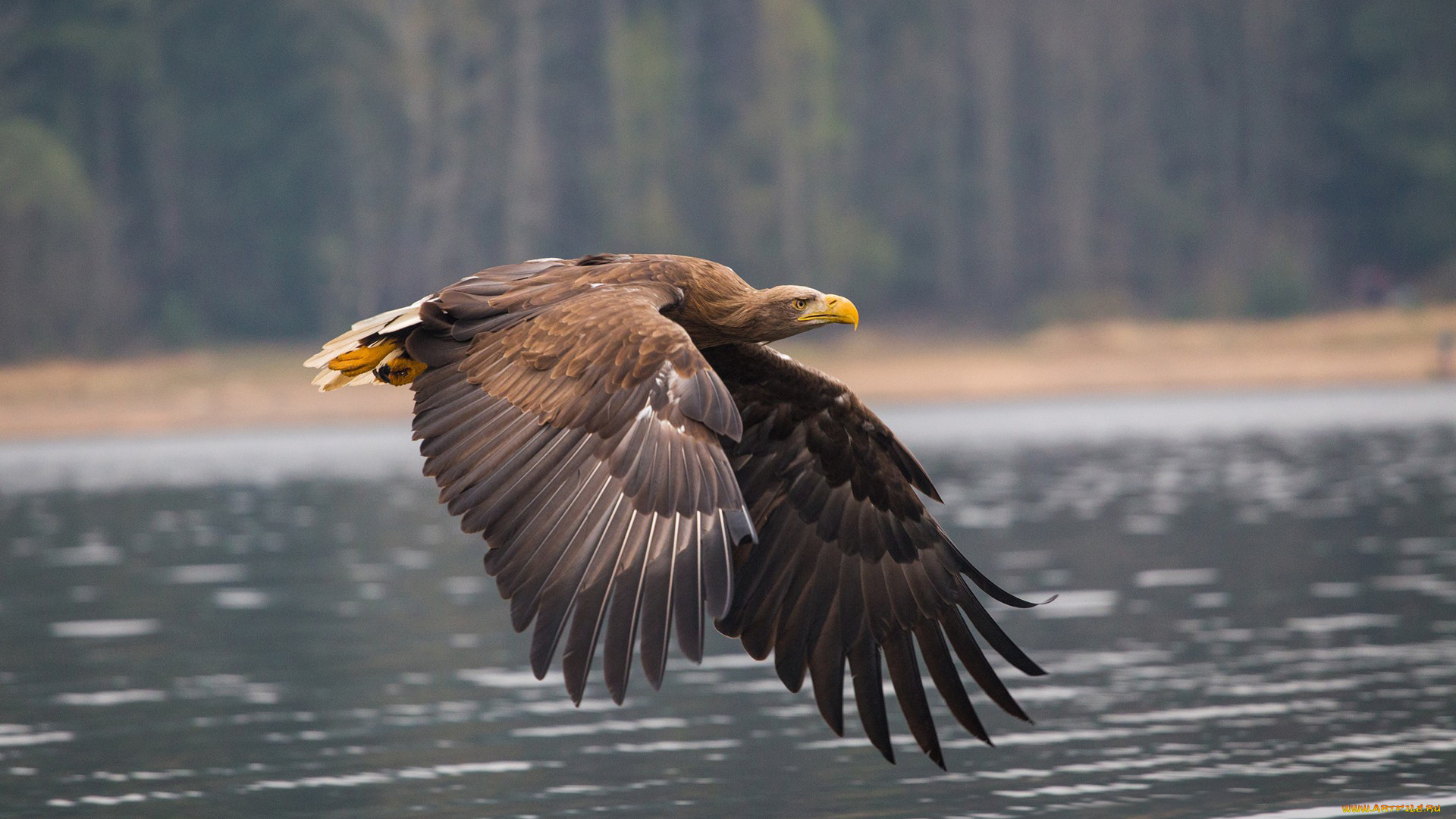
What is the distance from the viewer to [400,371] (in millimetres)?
6820

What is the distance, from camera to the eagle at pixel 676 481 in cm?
532

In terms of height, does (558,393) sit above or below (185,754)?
above

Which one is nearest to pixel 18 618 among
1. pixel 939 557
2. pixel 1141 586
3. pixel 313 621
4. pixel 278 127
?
pixel 313 621

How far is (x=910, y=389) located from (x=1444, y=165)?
15166mm

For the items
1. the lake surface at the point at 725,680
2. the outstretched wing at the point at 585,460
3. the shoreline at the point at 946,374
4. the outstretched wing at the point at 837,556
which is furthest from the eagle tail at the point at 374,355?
the shoreline at the point at 946,374

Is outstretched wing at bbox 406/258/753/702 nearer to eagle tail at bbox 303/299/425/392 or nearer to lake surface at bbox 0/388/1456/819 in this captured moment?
eagle tail at bbox 303/299/425/392

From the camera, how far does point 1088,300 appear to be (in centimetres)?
4491

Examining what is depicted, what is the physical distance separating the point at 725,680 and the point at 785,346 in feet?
75.9

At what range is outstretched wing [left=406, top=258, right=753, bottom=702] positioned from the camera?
5211 millimetres

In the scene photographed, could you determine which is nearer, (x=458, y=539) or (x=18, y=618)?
(x=18, y=618)

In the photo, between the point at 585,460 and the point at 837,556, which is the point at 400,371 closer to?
the point at 585,460

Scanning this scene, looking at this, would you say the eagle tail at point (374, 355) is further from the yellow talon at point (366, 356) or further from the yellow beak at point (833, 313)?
the yellow beak at point (833, 313)

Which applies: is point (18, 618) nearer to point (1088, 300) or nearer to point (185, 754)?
point (185, 754)

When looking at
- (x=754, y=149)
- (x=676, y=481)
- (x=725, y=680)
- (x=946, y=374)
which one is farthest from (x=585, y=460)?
(x=754, y=149)
